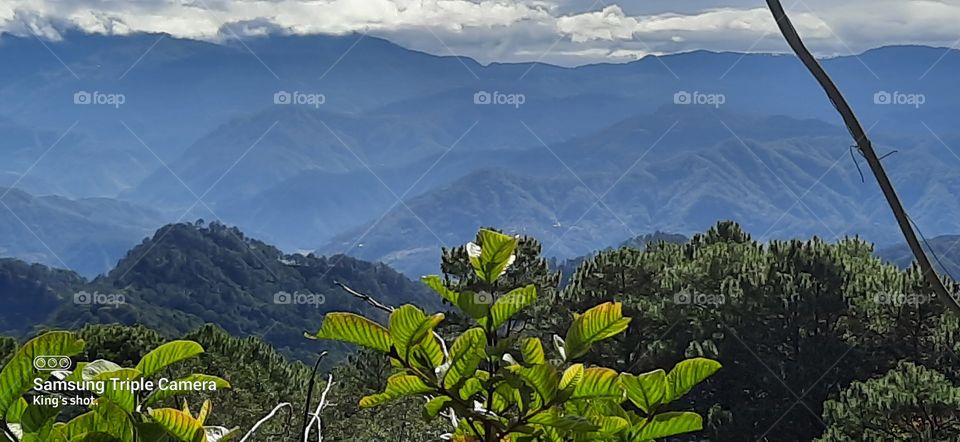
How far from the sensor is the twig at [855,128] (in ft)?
0.80

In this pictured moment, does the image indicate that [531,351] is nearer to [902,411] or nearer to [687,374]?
[687,374]

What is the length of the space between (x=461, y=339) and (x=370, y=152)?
145 feet

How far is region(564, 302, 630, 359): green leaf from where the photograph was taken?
1.08ft

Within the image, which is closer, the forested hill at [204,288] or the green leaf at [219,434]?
the green leaf at [219,434]

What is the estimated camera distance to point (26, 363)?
272 millimetres

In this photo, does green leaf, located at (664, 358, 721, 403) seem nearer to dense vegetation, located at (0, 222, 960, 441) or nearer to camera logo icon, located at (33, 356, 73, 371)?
camera logo icon, located at (33, 356, 73, 371)

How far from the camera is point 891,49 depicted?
96.0 ft

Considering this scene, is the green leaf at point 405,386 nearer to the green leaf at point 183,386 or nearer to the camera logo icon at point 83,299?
the green leaf at point 183,386

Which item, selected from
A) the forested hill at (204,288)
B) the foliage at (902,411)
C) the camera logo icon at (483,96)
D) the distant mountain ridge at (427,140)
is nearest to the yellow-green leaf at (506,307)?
the foliage at (902,411)

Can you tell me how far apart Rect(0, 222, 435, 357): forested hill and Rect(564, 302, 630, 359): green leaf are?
9858 millimetres

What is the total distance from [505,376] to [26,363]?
13cm

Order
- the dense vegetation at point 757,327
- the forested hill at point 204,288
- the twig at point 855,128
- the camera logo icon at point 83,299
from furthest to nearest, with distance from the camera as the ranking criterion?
the camera logo icon at point 83,299 → the forested hill at point 204,288 → the dense vegetation at point 757,327 → the twig at point 855,128

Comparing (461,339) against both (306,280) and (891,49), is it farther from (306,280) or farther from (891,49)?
(891,49)

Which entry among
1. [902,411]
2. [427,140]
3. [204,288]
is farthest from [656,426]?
[427,140]
